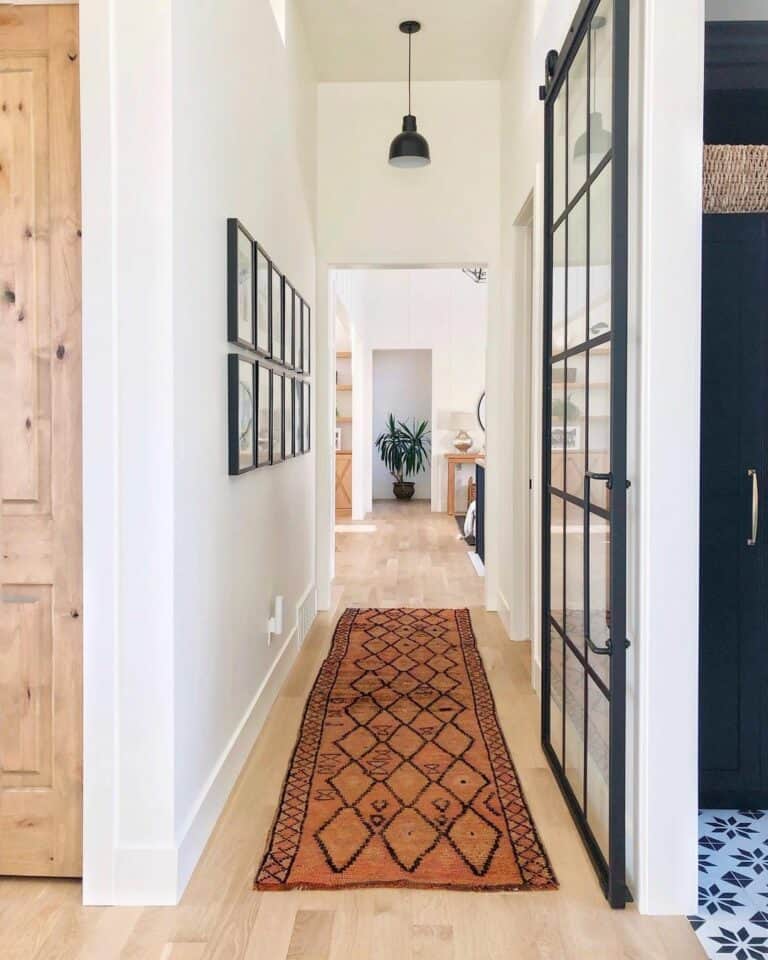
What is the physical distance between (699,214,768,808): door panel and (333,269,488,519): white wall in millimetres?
8280

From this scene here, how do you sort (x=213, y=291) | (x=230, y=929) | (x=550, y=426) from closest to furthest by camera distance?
(x=230, y=929) → (x=213, y=291) → (x=550, y=426)

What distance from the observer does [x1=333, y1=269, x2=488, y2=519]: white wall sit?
35.3 ft

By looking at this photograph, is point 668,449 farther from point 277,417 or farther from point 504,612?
point 504,612

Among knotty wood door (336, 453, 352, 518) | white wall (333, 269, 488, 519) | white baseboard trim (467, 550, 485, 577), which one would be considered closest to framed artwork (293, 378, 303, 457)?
→ white baseboard trim (467, 550, 485, 577)

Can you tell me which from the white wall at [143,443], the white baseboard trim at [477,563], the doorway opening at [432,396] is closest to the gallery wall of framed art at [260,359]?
the white wall at [143,443]

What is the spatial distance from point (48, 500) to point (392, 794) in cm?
137

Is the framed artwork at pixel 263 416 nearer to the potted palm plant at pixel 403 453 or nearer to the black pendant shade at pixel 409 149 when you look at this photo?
the black pendant shade at pixel 409 149

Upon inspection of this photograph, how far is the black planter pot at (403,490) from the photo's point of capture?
12.1m

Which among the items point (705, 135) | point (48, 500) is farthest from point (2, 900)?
point (705, 135)

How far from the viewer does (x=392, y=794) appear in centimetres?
257

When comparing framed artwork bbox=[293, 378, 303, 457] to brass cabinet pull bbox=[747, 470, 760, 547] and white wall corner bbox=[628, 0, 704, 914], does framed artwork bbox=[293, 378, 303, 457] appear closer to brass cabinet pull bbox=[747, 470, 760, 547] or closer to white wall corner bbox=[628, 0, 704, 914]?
brass cabinet pull bbox=[747, 470, 760, 547]

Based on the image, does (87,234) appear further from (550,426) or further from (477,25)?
(477,25)

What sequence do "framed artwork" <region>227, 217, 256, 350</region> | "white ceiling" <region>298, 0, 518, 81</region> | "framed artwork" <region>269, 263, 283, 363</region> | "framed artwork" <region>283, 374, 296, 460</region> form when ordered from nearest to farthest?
1. "framed artwork" <region>227, 217, 256, 350</region>
2. "framed artwork" <region>269, 263, 283, 363</region>
3. "framed artwork" <region>283, 374, 296, 460</region>
4. "white ceiling" <region>298, 0, 518, 81</region>

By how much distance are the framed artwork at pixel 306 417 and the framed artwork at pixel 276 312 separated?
2.92ft
